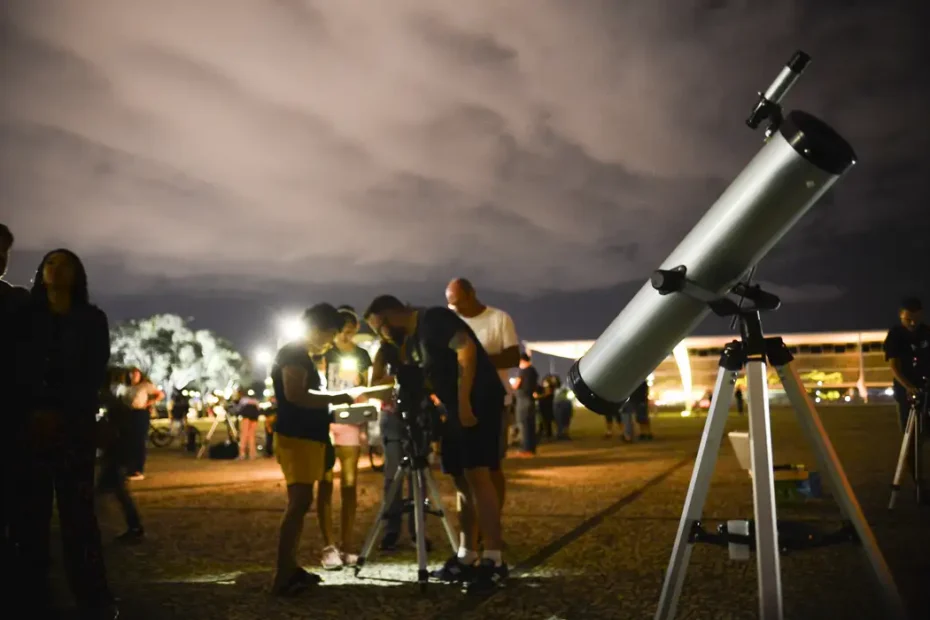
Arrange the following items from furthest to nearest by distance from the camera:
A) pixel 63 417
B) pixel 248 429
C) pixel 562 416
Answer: pixel 562 416, pixel 248 429, pixel 63 417

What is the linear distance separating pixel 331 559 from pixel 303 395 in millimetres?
1368

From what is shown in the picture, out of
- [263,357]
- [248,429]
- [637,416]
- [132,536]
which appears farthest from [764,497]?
[263,357]

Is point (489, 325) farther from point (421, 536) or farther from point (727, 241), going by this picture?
point (727, 241)

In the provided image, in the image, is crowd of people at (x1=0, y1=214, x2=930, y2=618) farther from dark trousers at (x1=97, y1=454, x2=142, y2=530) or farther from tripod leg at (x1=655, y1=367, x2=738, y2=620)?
tripod leg at (x1=655, y1=367, x2=738, y2=620)

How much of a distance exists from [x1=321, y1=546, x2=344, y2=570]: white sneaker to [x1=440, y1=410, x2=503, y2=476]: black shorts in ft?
3.65

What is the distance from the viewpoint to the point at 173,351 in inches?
3888

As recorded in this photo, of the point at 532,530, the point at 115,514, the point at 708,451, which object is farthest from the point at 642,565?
the point at 115,514

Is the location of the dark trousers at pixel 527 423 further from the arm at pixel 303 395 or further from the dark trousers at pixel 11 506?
the dark trousers at pixel 11 506

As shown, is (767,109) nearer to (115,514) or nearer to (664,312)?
(664,312)

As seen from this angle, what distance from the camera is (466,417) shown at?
4668 millimetres

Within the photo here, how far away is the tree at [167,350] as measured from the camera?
95.2 meters

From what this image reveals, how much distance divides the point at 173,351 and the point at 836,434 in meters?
93.0

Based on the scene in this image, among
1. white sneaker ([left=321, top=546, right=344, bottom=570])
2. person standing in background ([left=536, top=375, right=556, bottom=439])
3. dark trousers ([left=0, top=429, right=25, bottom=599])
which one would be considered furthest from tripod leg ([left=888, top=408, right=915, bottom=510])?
person standing in background ([left=536, top=375, right=556, bottom=439])

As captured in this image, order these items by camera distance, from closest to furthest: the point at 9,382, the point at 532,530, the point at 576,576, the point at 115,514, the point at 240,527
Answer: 1. the point at 9,382
2. the point at 576,576
3. the point at 532,530
4. the point at 240,527
5. the point at 115,514
